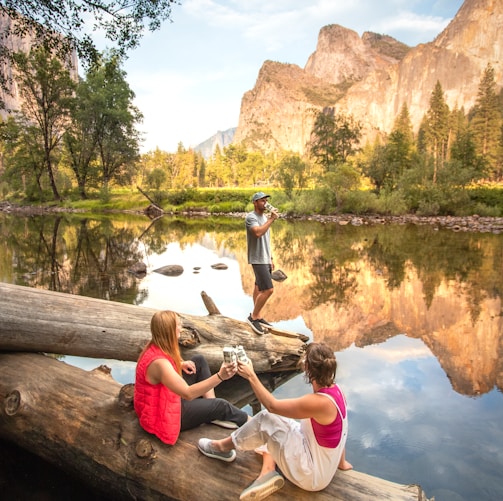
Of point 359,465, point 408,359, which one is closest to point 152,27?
point 408,359

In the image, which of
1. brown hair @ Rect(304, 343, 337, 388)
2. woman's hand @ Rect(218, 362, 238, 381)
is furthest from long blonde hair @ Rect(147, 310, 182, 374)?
brown hair @ Rect(304, 343, 337, 388)

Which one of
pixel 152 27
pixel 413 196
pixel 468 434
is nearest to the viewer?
pixel 468 434

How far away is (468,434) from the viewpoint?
462cm

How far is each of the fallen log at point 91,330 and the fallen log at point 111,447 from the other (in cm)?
34

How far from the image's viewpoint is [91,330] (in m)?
5.02

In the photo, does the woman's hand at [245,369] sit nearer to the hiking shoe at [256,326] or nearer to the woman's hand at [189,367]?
the woman's hand at [189,367]

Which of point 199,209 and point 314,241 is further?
point 199,209

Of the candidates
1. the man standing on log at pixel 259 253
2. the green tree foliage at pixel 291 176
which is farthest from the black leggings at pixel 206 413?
the green tree foliage at pixel 291 176

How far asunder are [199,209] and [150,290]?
40.9 meters

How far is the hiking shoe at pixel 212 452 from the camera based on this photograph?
10.1 feet

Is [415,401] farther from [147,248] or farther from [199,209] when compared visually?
[199,209]

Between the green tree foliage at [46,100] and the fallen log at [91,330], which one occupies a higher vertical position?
the green tree foliage at [46,100]

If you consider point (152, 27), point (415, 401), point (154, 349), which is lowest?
point (415, 401)

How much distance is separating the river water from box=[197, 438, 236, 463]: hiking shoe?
153 cm
